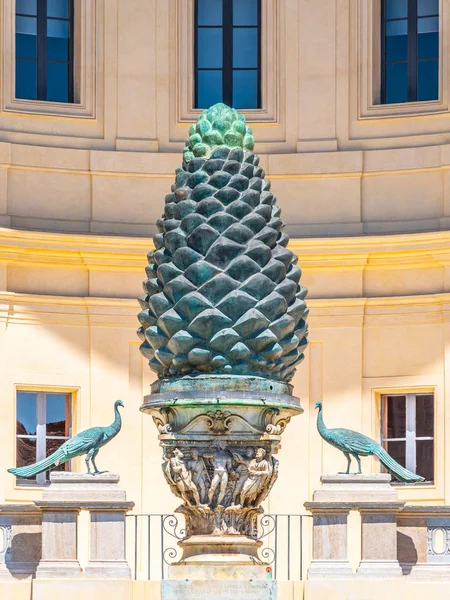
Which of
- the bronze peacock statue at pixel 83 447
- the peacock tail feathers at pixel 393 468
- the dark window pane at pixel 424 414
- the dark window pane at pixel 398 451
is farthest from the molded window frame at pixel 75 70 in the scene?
the peacock tail feathers at pixel 393 468

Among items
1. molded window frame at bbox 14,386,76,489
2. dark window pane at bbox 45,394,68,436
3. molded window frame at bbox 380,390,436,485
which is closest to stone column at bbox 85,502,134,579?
molded window frame at bbox 14,386,76,489

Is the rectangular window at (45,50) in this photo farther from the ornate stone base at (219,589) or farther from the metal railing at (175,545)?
the ornate stone base at (219,589)

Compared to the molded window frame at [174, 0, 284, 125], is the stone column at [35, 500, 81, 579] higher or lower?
lower

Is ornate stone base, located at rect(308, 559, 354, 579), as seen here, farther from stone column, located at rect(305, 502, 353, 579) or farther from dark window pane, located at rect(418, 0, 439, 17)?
dark window pane, located at rect(418, 0, 439, 17)

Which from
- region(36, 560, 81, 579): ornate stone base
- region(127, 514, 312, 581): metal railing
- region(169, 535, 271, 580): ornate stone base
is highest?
region(169, 535, 271, 580): ornate stone base

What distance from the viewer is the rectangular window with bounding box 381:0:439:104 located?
2731cm

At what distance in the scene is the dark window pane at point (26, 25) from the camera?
90.2ft

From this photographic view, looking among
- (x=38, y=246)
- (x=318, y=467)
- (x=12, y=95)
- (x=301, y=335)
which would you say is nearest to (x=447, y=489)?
(x=318, y=467)

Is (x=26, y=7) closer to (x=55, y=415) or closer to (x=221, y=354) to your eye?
(x=55, y=415)

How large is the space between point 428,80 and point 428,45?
517 millimetres

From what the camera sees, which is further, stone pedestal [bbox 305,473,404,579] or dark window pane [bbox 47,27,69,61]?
dark window pane [bbox 47,27,69,61]

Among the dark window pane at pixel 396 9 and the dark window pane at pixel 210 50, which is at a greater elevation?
the dark window pane at pixel 396 9

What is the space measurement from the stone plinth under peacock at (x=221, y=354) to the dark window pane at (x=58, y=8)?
54.7ft

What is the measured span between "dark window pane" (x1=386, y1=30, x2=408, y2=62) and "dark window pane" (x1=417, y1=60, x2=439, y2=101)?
0.32m
